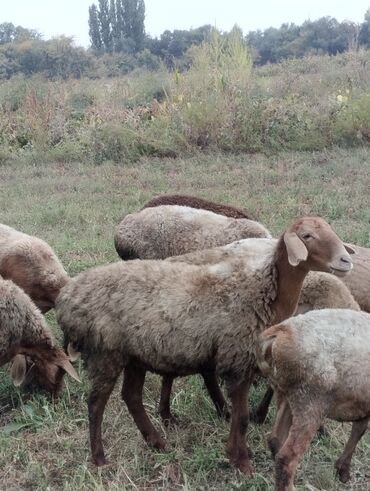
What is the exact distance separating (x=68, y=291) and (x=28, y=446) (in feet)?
3.25

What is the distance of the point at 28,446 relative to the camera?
4258 mm

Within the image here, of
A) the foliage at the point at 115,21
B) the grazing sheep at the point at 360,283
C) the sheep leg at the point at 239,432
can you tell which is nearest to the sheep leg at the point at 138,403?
the sheep leg at the point at 239,432

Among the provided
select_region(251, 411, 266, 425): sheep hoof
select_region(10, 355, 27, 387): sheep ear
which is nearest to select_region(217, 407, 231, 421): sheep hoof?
select_region(251, 411, 266, 425): sheep hoof

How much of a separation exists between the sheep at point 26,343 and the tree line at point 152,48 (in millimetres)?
24172

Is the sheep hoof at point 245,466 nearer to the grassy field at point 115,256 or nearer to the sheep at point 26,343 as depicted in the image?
the grassy field at point 115,256

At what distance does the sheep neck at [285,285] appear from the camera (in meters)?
4.17

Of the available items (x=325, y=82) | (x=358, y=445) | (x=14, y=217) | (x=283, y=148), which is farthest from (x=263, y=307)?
(x=325, y=82)

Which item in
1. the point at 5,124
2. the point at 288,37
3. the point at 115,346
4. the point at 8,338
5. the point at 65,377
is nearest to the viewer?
the point at 115,346

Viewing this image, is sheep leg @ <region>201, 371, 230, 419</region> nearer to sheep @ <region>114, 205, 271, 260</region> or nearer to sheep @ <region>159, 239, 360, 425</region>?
sheep @ <region>159, 239, 360, 425</region>

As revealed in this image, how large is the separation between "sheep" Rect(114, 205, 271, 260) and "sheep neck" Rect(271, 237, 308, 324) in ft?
6.72

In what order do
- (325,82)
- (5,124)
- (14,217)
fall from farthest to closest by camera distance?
1. (325,82)
2. (5,124)
3. (14,217)

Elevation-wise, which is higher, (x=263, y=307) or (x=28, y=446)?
(x=263, y=307)

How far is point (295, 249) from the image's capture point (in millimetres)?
3975

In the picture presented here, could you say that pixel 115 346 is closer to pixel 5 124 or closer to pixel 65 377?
pixel 65 377
